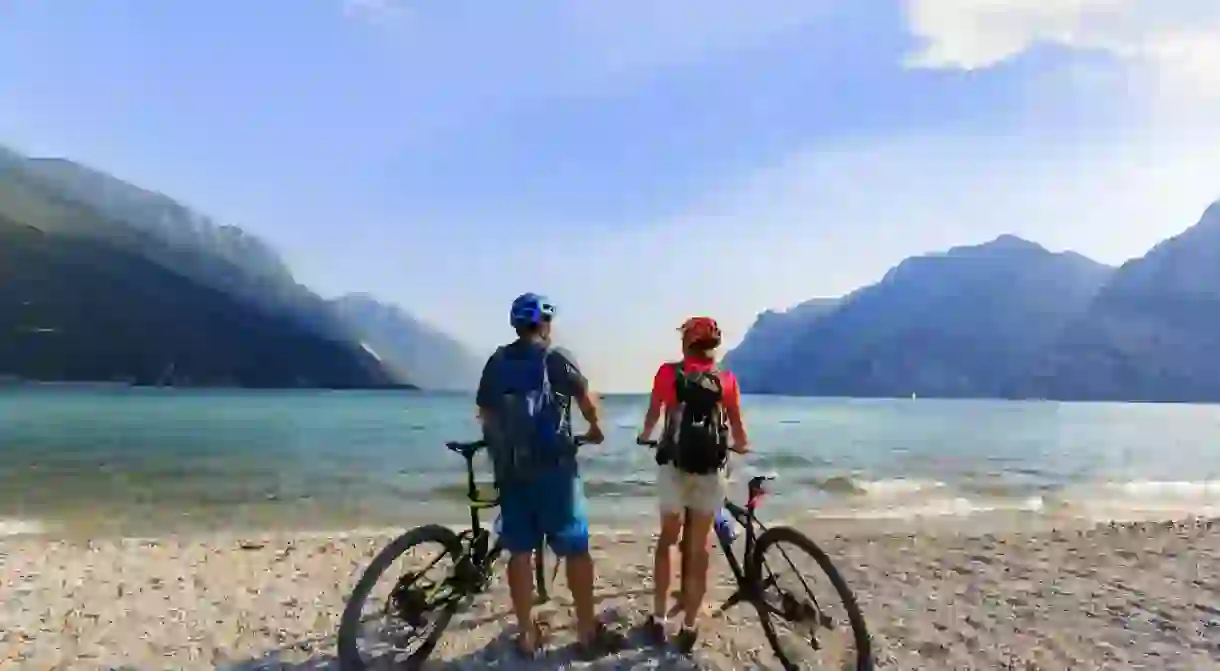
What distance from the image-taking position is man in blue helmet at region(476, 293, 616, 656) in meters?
4.96

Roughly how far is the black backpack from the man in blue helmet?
1.59 ft

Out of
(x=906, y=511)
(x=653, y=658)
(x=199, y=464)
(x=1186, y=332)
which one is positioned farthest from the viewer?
(x=1186, y=332)

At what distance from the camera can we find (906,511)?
18.2 meters

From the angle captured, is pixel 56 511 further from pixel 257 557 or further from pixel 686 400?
pixel 686 400

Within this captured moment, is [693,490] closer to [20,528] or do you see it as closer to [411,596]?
[411,596]

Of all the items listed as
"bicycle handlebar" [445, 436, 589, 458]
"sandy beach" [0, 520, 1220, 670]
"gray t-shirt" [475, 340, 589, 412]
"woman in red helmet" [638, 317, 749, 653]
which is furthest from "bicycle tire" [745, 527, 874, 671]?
"gray t-shirt" [475, 340, 589, 412]

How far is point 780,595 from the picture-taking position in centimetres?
537

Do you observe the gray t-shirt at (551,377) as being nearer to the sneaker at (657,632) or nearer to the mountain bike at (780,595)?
the mountain bike at (780,595)

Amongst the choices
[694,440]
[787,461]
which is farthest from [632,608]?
[787,461]

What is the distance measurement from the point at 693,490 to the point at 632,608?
6.94 feet

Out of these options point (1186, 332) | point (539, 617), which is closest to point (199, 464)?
point (539, 617)

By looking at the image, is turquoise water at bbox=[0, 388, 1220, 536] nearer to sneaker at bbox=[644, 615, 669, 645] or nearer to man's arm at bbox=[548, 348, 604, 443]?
man's arm at bbox=[548, 348, 604, 443]

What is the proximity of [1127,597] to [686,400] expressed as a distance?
5.14 m

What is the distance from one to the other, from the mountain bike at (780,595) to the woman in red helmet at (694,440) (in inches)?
6.8
